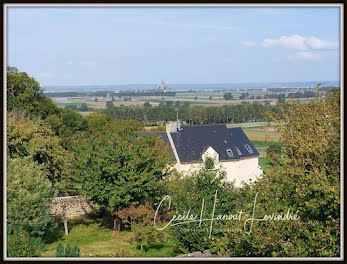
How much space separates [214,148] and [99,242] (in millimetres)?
20578

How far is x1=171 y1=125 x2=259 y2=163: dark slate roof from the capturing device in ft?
125

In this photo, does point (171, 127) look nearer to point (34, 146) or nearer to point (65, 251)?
point (34, 146)

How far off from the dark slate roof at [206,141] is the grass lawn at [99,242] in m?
13.7

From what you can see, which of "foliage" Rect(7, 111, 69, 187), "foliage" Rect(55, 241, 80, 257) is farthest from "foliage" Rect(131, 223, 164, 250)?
"foliage" Rect(7, 111, 69, 187)

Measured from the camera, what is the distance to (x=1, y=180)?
47.2ft

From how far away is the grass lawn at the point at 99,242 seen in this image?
748 inches

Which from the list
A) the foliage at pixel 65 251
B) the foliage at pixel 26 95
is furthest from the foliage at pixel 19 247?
the foliage at pixel 26 95

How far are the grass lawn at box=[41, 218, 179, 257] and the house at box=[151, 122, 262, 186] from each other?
1291 cm

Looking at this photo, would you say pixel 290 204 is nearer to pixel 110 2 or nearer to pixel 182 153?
pixel 110 2

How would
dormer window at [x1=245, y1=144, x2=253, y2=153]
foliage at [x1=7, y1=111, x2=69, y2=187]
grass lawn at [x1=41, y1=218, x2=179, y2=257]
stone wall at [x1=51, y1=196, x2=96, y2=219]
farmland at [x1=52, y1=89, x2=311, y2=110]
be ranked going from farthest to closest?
farmland at [x1=52, y1=89, x2=311, y2=110] < dormer window at [x1=245, y1=144, x2=253, y2=153] < foliage at [x1=7, y1=111, x2=69, y2=187] < stone wall at [x1=51, y1=196, x2=96, y2=219] < grass lawn at [x1=41, y1=218, x2=179, y2=257]

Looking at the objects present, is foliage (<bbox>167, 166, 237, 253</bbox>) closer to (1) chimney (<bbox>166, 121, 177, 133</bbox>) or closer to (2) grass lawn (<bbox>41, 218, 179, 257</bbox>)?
(2) grass lawn (<bbox>41, 218, 179, 257</bbox>)

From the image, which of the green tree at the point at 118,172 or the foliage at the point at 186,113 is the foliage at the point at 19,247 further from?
the foliage at the point at 186,113

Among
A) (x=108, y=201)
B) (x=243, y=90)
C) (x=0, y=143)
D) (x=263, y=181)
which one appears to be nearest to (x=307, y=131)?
(x=263, y=181)

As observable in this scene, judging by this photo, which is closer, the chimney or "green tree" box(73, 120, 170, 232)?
"green tree" box(73, 120, 170, 232)
